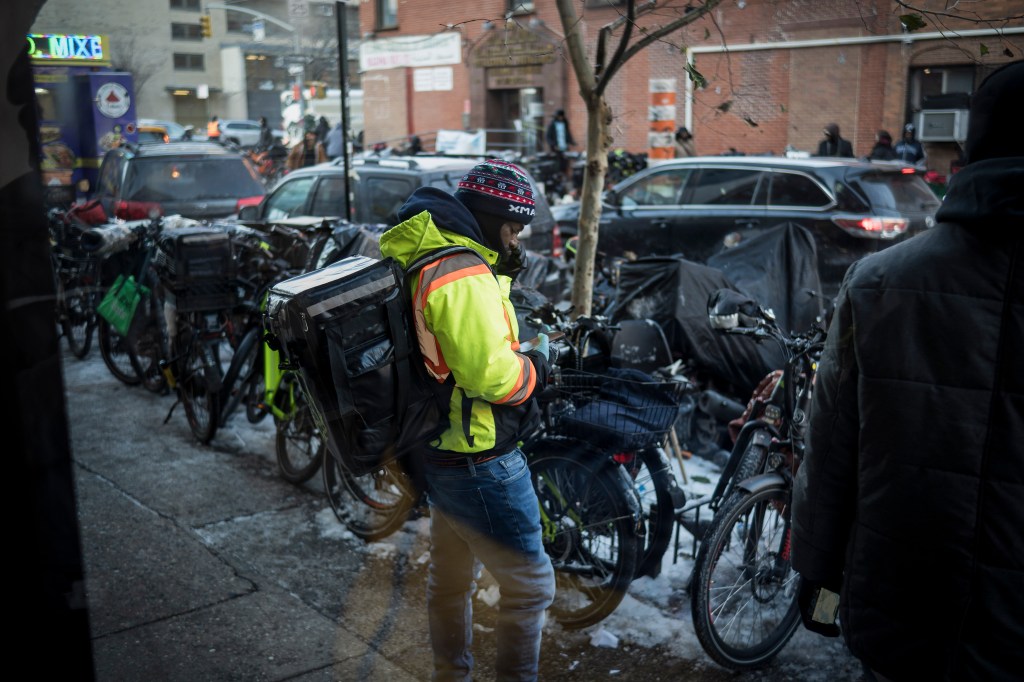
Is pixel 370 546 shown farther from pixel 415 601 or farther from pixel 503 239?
pixel 503 239

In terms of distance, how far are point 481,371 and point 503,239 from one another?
0.53m

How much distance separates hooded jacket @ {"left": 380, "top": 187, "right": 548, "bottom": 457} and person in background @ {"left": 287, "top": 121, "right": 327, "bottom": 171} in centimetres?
2124

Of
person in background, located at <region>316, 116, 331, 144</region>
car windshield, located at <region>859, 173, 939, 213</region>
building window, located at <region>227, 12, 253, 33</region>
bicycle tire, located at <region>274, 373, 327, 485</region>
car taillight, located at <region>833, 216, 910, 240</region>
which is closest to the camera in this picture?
bicycle tire, located at <region>274, 373, 327, 485</region>

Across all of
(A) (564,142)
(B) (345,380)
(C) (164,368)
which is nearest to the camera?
(B) (345,380)

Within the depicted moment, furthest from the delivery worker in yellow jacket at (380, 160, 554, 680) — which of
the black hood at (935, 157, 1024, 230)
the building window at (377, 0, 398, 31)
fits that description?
the building window at (377, 0, 398, 31)

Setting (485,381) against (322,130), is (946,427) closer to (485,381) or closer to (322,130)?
(485,381)

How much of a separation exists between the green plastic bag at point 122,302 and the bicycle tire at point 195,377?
830 mm

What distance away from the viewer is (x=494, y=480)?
3.14 metres

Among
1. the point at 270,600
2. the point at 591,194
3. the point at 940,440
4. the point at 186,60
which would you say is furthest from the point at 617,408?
the point at 186,60

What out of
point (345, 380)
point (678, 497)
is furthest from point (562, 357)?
point (345, 380)

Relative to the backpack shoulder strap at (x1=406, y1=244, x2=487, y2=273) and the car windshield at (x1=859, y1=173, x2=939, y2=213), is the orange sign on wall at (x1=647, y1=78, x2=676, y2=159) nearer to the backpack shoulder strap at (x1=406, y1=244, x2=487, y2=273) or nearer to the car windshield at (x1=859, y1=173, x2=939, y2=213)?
the car windshield at (x1=859, y1=173, x2=939, y2=213)

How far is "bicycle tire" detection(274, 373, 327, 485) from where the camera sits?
569 cm

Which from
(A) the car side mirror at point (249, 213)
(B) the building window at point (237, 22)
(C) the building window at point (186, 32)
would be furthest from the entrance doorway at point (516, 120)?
(C) the building window at point (186, 32)

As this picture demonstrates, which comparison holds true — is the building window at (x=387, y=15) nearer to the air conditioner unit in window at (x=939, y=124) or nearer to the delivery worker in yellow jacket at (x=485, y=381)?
the air conditioner unit in window at (x=939, y=124)
